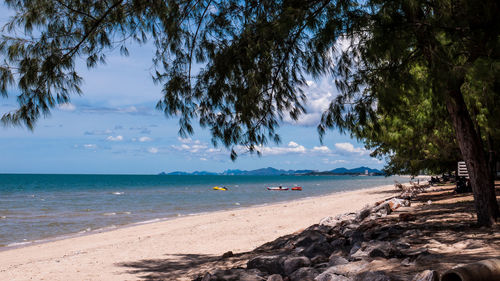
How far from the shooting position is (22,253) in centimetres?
1432

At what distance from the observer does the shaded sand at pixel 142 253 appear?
9.55 m

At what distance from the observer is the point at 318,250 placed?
770 centimetres

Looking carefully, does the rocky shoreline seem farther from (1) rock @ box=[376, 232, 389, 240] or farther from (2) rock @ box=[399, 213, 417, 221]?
(2) rock @ box=[399, 213, 417, 221]

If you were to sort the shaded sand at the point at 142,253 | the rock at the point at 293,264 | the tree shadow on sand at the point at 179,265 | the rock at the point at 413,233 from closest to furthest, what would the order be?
the rock at the point at 293,264 → the rock at the point at 413,233 → the tree shadow on sand at the point at 179,265 → the shaded sand at the point at 142,253

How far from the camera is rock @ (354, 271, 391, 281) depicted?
4.32 m

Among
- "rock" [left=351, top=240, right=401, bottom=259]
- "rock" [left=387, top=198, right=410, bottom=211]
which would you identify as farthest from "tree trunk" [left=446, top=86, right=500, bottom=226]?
"rock" [left=387, top=198, right=410, bottom=211]

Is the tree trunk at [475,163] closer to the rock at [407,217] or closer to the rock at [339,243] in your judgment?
the rock at [407,217]

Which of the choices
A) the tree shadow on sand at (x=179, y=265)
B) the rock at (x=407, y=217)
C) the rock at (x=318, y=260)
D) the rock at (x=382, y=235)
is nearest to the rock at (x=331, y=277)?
the rock at (x=318, y=260)

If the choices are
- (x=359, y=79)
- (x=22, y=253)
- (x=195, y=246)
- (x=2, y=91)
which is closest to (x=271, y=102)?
(x=359, y=79)

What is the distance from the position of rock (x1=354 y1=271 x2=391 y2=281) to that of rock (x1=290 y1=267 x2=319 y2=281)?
1.11 m

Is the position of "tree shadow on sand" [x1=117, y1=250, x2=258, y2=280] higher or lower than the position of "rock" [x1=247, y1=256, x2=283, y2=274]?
lower

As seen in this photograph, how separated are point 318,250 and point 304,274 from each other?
75.5 inches

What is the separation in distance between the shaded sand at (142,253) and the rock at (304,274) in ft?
9.34

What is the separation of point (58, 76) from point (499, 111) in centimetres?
954
